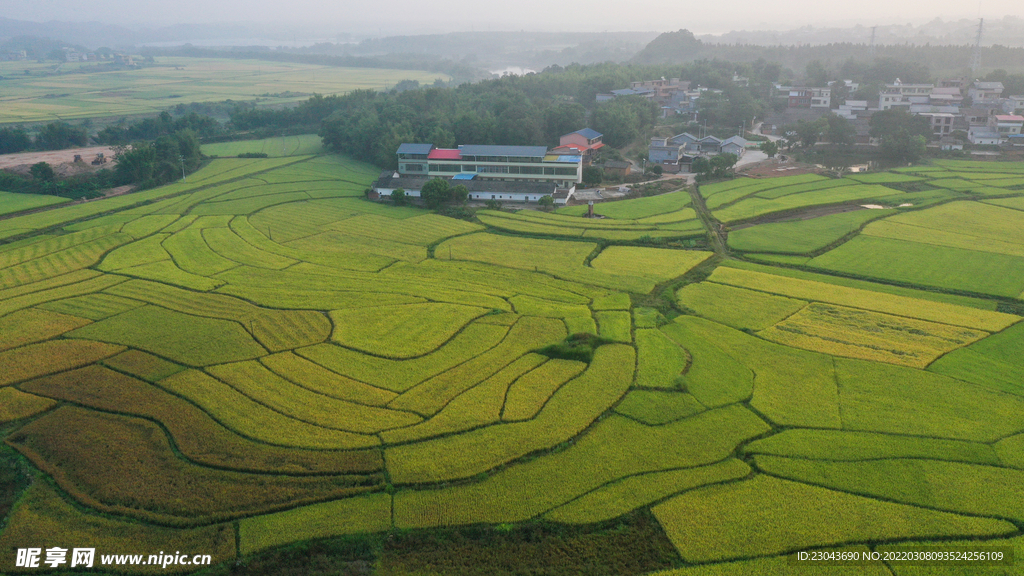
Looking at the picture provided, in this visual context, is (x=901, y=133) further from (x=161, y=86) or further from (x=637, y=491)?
(x=161, y=86)

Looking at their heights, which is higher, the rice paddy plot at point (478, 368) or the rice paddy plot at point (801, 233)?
the rice paddy plot at point (801, 233)

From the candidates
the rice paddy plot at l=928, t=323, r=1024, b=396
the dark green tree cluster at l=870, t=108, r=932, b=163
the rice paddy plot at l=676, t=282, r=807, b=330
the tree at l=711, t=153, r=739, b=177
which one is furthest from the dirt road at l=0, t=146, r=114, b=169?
the dark green tree cluster at l=870, t=108, r=932, b=163

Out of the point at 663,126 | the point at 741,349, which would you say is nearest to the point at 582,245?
the point at 741,349

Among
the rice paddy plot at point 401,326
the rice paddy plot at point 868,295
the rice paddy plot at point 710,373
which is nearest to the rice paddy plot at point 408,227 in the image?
the rice paddy plot at point 401,326

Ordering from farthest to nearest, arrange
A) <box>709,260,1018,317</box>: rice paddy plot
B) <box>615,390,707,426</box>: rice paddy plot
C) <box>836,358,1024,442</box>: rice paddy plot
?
<box>709,260,1018,317</box>: rice paddy plot → <box>615,390,707,426</box>: rice paddy plot → <box>836,358,1024,442</box>: rice paddy plot

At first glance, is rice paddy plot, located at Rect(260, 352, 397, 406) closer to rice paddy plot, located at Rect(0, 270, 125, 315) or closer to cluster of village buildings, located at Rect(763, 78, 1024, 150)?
rice paddy plot, located at Rect(0, 270, 125, 315)

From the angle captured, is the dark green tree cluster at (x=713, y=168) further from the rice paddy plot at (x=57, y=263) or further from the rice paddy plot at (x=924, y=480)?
the rice paddy plot at (x=57, y=263)

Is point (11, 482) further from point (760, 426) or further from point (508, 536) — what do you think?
point (760, 426)
